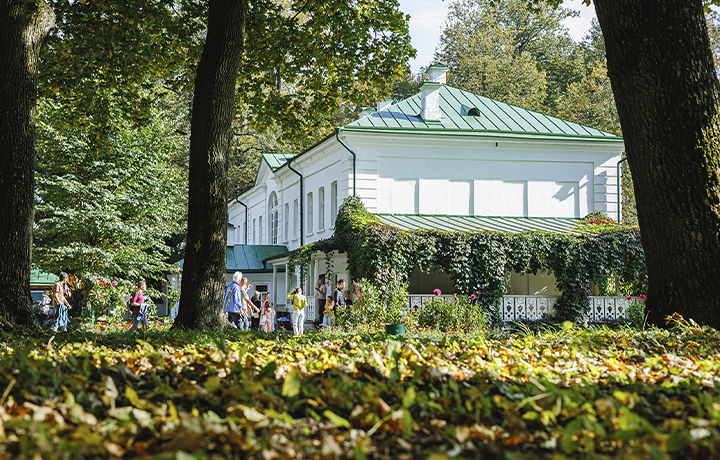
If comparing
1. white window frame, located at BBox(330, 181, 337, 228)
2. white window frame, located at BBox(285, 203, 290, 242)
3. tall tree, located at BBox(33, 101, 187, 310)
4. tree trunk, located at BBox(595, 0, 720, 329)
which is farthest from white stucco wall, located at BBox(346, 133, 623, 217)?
tree trunk, located at BBox(595, 0, 720, 329)

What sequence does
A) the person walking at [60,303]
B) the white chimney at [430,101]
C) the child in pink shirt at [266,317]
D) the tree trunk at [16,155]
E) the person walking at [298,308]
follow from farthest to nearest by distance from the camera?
the white chimney at [430,101], the child in pink shirt at [266,317], the person walking at [298,308], the person walking at [60,303], the tree trunk at [16,155]

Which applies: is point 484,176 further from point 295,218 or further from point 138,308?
point 138,308

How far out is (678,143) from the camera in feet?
21.8

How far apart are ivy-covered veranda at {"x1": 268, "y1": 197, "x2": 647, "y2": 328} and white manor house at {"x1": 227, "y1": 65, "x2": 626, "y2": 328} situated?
0.57 metres

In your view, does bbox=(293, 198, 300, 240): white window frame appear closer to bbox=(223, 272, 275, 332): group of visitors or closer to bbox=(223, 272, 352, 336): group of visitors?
bbox=(223, 272, 352, 336): group of visitors

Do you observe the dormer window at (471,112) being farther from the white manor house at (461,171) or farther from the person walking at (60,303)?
the person walking at (60,303)

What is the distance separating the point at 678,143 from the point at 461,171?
1915 centimetres

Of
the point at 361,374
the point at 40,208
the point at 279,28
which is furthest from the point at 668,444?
the point at 40,208

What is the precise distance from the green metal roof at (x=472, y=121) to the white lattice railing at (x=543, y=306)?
707 cm

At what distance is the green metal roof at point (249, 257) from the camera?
31.6 m

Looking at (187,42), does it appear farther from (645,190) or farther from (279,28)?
(645,190)

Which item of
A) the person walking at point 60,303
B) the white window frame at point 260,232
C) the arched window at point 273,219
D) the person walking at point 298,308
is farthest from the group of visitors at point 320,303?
the white window frame at point 260,232

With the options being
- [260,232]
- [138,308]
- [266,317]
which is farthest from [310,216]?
[138,308]

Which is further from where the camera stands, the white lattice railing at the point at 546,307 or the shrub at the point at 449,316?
the white lattice railing at the point at 546,307
